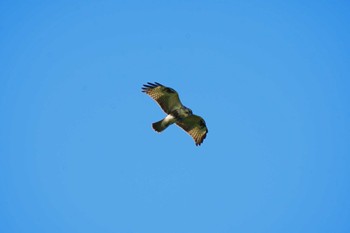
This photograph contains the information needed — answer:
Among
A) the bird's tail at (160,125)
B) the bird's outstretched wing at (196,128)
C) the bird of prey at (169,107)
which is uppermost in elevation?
the bird's outstretched wing at (196,128)

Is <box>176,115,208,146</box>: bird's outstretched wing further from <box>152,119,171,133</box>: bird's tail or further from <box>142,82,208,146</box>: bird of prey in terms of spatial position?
<box>152,119,171,133</box>: bird's tail

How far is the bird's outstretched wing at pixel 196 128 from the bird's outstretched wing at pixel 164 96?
2.56 feet

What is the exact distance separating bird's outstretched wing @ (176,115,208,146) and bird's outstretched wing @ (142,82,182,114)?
2.56 feet

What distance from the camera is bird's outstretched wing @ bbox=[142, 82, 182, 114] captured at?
16547 millimetres

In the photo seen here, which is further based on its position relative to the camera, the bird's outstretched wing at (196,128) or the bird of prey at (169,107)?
the bird's outstretched wing at (196,128)

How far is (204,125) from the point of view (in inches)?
697

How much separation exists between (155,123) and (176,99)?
90cm

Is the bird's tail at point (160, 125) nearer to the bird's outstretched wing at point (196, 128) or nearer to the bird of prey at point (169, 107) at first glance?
the bird of prey at point (169, 107)

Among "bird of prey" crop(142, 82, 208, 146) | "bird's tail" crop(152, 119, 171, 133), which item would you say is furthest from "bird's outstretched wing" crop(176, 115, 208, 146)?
"bird's tail" crop(152, 119, 171, 133)

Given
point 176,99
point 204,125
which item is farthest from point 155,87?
point 204,125

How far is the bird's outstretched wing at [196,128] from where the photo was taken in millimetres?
17502

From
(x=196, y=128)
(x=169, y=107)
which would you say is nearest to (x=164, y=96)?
(x=169, y=107)

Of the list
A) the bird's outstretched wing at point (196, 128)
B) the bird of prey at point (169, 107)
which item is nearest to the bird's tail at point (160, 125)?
the bird of prey at point (169, 107)

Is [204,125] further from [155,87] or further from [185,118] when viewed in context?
[155,87]
